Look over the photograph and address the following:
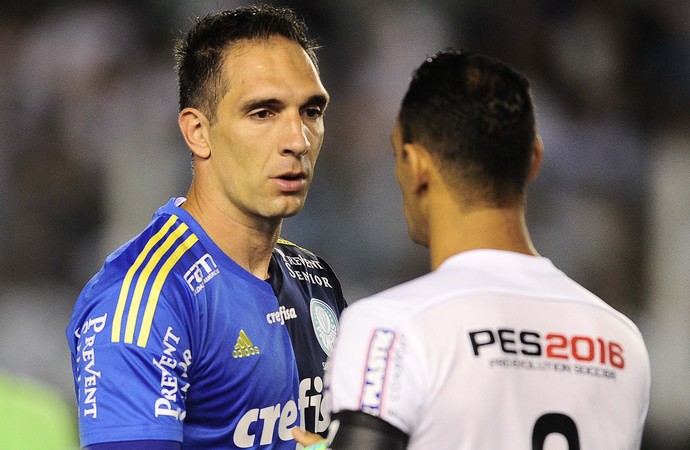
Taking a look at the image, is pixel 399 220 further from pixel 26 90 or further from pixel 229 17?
pixel 229 17

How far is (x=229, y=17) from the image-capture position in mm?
3445

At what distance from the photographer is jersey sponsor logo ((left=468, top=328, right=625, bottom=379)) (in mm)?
2055

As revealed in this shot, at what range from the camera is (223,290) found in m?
3.16

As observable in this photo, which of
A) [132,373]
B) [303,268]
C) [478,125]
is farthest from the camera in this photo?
[303,268]

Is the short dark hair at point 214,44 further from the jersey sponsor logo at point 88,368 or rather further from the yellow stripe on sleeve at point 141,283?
the jersey sponsor logo at point 88,368


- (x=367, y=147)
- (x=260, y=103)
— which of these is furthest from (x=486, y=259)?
(x=367, y=147)

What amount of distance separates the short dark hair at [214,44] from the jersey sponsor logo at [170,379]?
83 cm

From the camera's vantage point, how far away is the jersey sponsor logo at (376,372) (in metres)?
2.03

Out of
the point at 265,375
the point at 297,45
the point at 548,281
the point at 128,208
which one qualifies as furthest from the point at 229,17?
the point at 128,208

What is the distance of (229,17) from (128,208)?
11.4ft

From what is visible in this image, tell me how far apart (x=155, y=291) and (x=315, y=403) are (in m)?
0.75

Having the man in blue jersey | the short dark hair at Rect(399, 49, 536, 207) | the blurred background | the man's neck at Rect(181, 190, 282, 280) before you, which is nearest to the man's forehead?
the man in blue jersey

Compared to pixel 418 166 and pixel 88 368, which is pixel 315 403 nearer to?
pixel 88 368

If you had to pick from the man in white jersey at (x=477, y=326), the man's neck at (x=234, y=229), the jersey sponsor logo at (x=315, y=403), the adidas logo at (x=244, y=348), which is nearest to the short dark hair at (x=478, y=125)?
the man in white jersey at (x=477, y=326)
